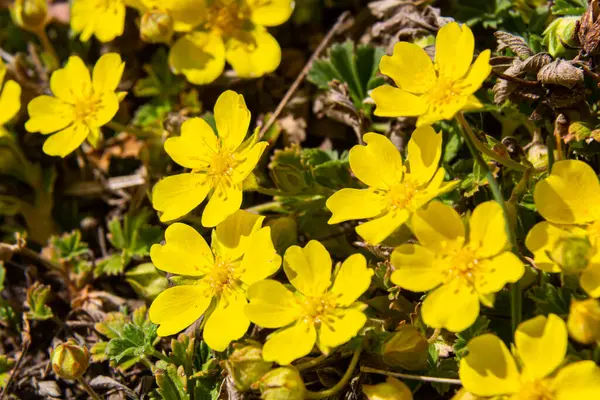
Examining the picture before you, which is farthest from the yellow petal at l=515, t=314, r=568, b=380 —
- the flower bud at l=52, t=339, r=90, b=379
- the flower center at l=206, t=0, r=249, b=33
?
the flower center at l=206, t=0, r=249, b=33

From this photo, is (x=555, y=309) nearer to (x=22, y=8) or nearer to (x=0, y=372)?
(x=0, y=372)

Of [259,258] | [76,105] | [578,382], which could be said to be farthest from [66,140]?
[578,382]

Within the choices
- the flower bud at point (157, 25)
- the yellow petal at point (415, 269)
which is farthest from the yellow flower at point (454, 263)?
the flower bud at point (157, 25)

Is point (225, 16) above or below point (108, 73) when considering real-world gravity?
above

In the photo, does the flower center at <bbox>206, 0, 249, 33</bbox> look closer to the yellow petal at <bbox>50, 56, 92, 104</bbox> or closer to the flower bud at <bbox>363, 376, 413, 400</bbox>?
the yellow petal at <bbox>50, 56, 92, 104</bbox>

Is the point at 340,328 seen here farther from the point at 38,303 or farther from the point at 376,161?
the point at 38,303

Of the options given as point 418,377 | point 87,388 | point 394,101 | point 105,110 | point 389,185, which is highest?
point 394,101
